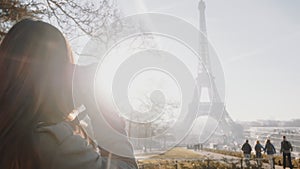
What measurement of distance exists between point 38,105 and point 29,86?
0.17 feet

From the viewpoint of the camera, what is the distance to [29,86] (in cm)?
85

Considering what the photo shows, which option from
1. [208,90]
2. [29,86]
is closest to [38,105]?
[29,86]

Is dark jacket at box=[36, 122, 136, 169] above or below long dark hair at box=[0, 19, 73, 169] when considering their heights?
below

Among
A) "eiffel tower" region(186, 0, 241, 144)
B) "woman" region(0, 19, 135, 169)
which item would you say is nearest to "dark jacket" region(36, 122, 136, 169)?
"woman" region(0, 19, 135, 169)

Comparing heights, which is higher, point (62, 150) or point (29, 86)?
point (29, 86)

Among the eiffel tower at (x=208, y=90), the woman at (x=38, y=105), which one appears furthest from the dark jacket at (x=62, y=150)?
the eiffel tower at (x=208, y=90)

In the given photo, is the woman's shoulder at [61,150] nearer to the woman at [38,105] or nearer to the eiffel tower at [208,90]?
the woman at [38,105]

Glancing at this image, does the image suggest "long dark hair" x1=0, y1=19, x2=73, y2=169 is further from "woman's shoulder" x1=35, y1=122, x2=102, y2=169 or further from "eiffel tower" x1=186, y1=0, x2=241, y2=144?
"eiffel tower" x1=186, y1=0, x2=241, y2=144

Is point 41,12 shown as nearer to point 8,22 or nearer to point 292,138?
point 8,22

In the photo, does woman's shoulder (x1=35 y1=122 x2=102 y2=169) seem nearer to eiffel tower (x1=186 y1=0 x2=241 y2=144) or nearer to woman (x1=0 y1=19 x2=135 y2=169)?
woman (x1=0 y1=19 x2=135 y2=169)

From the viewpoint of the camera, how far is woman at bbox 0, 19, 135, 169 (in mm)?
786

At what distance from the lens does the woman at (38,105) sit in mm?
786

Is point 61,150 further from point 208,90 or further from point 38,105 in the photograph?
point 208,90

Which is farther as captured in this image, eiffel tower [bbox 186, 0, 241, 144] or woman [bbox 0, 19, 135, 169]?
eiffel tower [bbox 186, 0, 241, 144]
